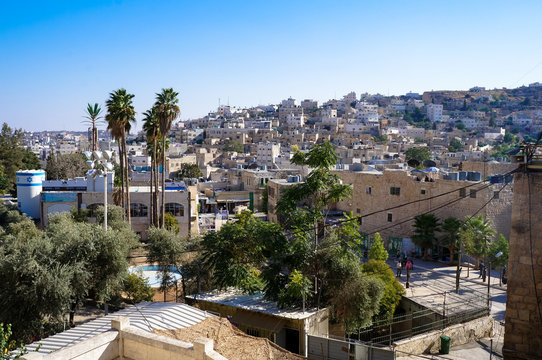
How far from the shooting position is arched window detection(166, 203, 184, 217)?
3350cm

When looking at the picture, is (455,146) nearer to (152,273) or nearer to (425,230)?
(425,230)

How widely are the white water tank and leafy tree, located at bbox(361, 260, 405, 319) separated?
24396mm

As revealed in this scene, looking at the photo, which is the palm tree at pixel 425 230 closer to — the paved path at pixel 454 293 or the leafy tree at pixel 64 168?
the paved path at pixel 454 293

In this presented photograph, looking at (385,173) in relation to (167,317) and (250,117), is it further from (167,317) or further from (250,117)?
(250,117)

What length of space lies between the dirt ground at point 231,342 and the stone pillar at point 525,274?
182 inches

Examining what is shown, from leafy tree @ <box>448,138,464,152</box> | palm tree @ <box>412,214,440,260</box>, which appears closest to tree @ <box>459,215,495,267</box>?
palm tree @ <box>412,214,440,260</box>

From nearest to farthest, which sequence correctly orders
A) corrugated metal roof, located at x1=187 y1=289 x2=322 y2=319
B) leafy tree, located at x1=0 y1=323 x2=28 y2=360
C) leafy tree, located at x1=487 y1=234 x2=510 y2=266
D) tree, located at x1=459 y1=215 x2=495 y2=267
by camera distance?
leafy tree, located at x1=0 y1=323 x2=28 y2=360 → corrugated metal roof, located at x1=187 y1=289 x2=322 y2=319 → leafy tree, located at x1=487 y1=234 x2=510 y2=266 → tree, located at x1=459 y1=215 x2=495 y2=267

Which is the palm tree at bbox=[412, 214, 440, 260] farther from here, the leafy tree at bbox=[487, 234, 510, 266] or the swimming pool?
the swimming pool

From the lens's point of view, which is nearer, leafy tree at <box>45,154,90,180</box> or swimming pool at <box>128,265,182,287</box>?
swimming pool at <box>128,265,182,287</box>

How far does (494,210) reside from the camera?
27656 mm

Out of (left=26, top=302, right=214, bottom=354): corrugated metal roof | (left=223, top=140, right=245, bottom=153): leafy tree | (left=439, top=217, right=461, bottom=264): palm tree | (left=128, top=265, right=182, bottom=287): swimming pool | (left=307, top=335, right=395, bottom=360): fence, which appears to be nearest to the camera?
(left=26, top=302, right=214, bottom=354): corrugated metal roof

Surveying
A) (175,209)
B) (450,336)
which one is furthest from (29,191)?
(450,336)

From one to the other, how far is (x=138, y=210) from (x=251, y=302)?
821 inches

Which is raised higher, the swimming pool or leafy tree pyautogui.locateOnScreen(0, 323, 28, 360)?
leafy tree pyautogui.locateOnScreen(0, 323, 28, 360)
